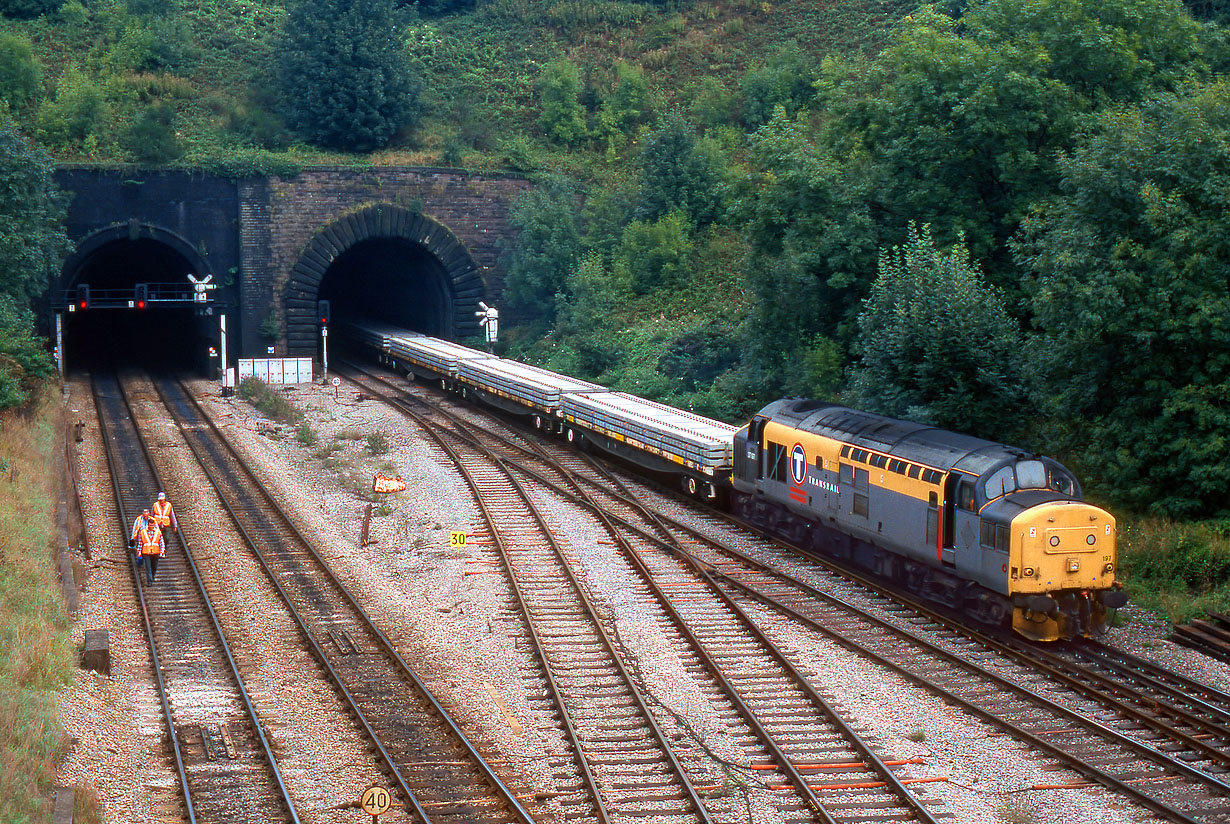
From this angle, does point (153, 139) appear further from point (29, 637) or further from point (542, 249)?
point (29, 637)

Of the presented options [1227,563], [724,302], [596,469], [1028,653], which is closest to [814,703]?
[1028,653]

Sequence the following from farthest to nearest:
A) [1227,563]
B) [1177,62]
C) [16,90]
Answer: [16,90]
[1177,62]
[1227,563]

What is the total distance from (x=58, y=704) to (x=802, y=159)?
74.4 feet

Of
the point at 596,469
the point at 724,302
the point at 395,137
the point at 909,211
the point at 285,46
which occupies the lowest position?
the point at 596,469

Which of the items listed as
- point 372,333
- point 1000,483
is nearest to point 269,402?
point 372,333

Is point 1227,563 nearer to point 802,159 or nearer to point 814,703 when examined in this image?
point 814,703

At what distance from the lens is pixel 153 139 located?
4300cm

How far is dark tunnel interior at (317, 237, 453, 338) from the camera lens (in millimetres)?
49438

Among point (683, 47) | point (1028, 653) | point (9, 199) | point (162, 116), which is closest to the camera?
point (1028, 653)

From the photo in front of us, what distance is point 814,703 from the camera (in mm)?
14867

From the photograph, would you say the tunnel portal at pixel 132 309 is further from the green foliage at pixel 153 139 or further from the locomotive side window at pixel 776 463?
the locomotive side window at pixel 776 463

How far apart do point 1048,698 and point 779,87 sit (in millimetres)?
39413

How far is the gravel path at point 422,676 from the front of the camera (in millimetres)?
12430

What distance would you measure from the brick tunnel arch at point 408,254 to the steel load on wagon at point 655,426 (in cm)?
1622
